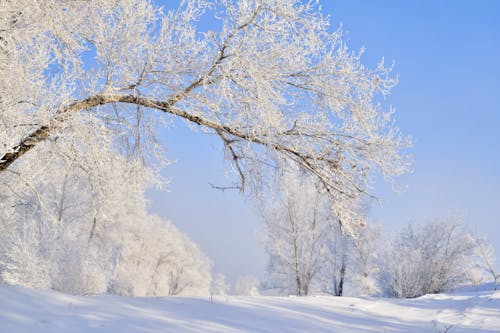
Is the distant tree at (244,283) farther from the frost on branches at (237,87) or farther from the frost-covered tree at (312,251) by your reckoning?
the frost on branches at (237,87)

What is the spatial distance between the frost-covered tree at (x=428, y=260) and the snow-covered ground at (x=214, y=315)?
10.1m

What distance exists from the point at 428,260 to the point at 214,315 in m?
15.4

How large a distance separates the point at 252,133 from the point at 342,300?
2.99 metres

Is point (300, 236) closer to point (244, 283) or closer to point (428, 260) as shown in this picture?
point (428, 260)

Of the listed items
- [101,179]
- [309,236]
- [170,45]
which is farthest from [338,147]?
[309,236]

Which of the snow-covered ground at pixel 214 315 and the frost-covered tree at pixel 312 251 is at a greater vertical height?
the frost-covered tree at pixel 312 251

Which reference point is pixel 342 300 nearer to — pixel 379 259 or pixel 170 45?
pixel 170 45

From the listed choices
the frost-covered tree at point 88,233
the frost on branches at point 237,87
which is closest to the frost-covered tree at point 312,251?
the frost-covered tree at point 88,233

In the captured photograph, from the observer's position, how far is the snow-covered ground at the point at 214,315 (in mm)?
3865

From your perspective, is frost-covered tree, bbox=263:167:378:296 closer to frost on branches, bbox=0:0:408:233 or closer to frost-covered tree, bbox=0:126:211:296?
frost-covered tree, bbox=0:126:211:296

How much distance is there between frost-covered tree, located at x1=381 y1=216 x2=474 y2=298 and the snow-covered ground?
10.1 metres

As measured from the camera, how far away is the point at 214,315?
4.47 meters

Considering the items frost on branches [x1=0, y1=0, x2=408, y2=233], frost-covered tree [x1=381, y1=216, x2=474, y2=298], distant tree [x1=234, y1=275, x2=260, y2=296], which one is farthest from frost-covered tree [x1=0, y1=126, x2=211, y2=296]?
distant tree [x1=234, y1=275, x2=260, y2=296]

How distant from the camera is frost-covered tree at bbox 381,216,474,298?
52.2 ft
